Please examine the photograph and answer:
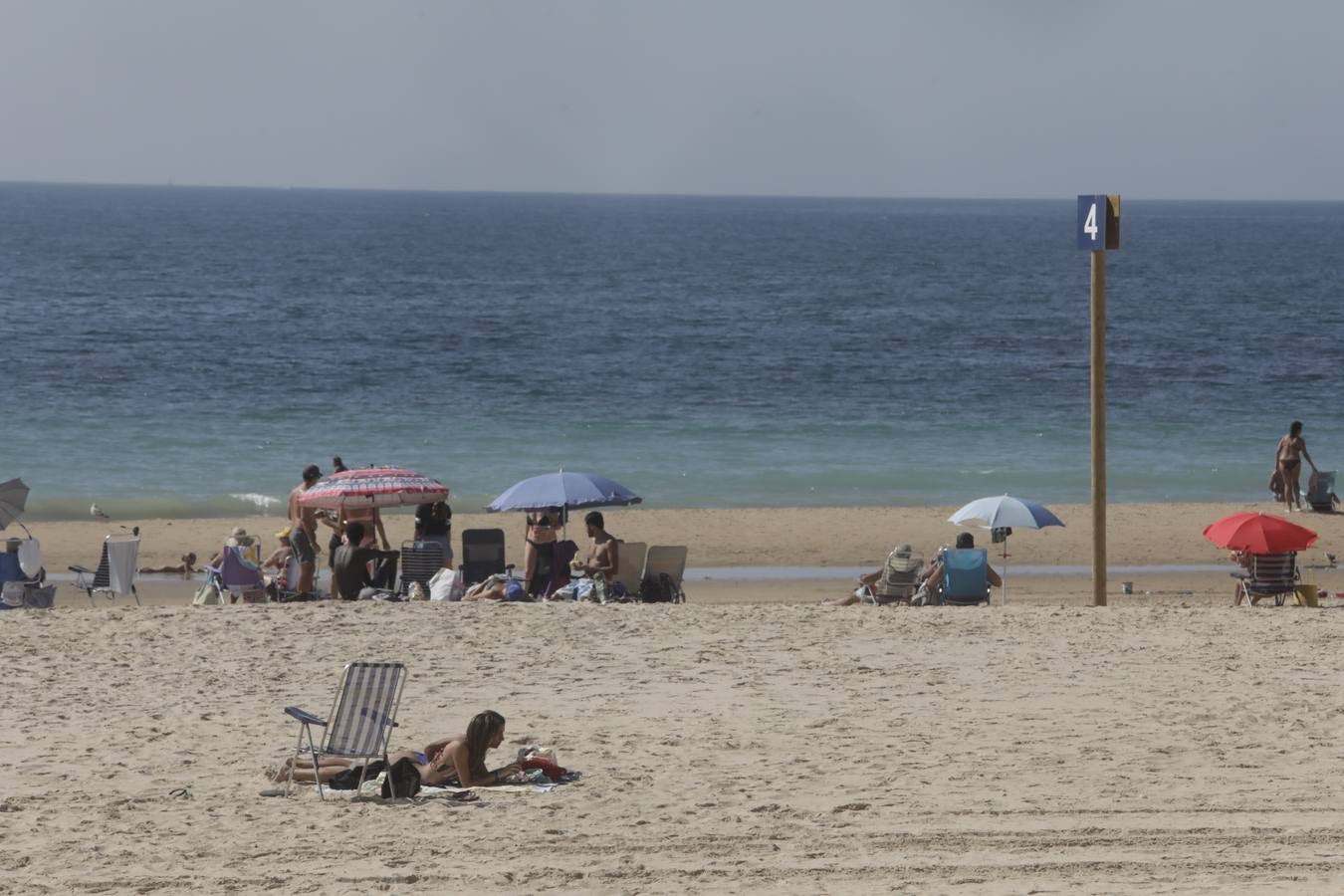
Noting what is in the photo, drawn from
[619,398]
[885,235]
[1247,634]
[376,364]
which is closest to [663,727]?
[1247,634]

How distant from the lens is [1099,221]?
37.2 feet

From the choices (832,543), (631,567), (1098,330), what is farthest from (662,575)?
(832,543)

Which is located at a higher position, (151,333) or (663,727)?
(151,333)

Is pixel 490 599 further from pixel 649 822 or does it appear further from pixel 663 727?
pixel 649 822

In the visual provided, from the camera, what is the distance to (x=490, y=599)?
12.6 m

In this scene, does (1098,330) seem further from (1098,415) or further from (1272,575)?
(1272,575)

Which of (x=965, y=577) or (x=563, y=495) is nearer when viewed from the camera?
(x=965, y=577)

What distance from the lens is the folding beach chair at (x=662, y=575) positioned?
13273 mm

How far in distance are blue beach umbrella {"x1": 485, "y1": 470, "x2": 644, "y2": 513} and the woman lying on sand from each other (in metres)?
5.35

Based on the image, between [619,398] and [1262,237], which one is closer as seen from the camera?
[619,398]

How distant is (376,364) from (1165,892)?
114ft

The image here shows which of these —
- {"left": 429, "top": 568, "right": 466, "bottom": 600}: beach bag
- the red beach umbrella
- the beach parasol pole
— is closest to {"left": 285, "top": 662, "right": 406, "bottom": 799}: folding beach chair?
Answer: {"left": 429, "top": 568, "right": 466, "bottom": 600}: beach bag

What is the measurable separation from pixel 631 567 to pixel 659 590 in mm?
290

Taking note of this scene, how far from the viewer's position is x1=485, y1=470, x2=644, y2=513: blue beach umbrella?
13.6 metres
